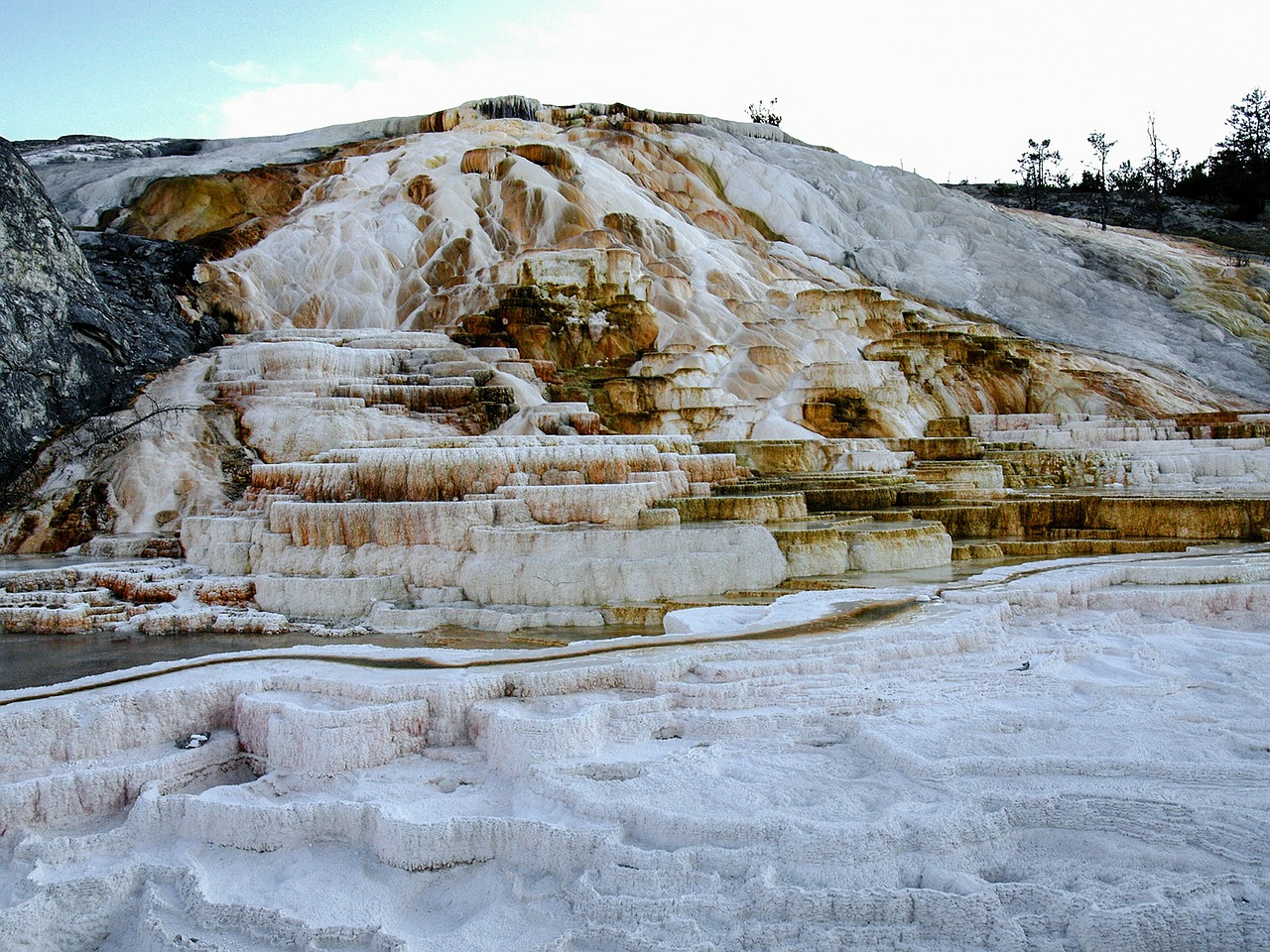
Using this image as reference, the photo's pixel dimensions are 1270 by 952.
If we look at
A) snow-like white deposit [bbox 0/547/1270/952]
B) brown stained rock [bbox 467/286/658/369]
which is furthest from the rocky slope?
snow-like white deposit [bbox 0/547/1270/952]

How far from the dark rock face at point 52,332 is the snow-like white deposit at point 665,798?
315 inches

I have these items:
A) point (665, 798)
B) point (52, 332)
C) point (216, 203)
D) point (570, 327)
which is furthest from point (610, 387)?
point (665, 798)

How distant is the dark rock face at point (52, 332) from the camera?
11.2m

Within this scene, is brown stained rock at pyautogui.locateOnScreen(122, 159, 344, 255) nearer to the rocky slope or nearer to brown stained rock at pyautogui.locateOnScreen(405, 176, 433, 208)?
the rocky slope

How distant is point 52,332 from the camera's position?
11.8m

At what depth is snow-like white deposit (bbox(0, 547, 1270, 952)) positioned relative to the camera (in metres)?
2.97

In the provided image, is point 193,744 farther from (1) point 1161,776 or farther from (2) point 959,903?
(1) point 1161,776

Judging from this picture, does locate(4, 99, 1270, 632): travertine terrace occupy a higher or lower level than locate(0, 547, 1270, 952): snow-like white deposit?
higher

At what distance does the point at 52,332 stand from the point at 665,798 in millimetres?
11246

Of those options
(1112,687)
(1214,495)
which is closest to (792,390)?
(1214,495)

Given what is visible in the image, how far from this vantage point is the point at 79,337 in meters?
12.2

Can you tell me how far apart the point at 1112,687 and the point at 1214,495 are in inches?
257

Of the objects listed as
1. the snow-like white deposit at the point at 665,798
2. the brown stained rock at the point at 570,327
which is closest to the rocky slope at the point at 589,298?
the brown stained rock at the point at 570,327

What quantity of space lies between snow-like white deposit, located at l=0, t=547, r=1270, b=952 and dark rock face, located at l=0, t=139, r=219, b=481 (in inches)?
315
